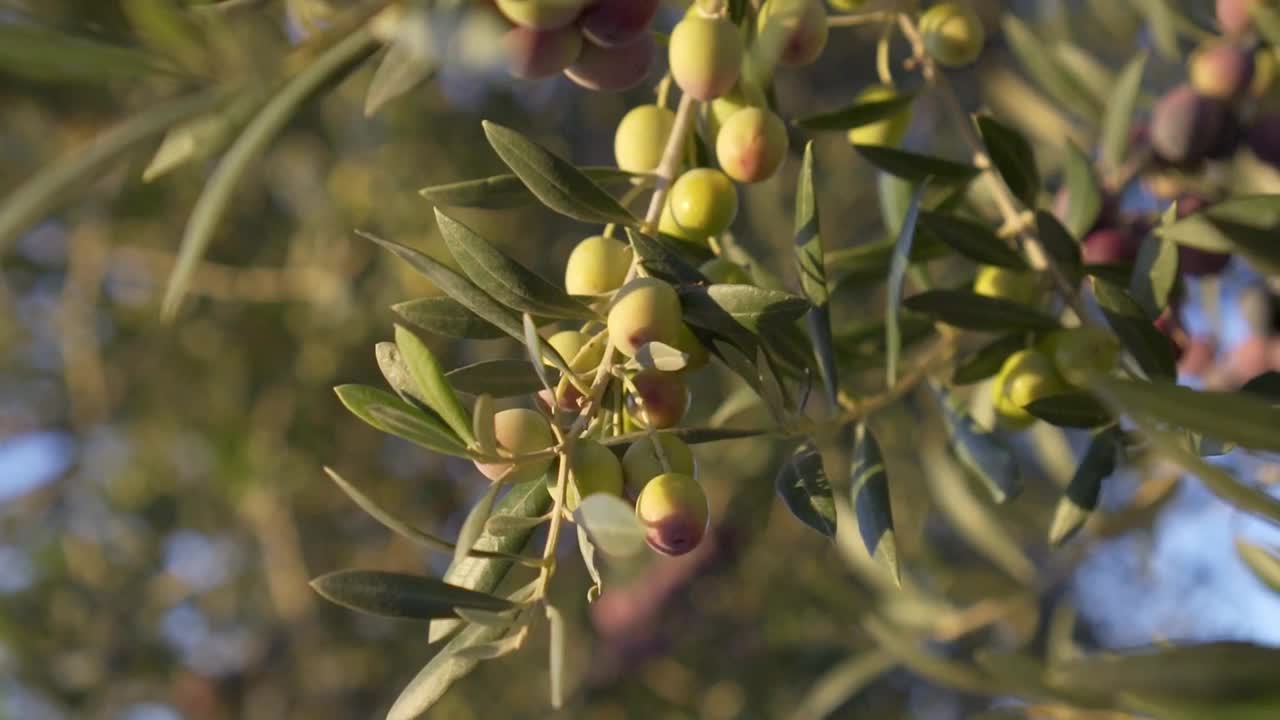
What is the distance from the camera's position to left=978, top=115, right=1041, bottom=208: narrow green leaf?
752 millimetres

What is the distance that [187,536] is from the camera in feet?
7.68

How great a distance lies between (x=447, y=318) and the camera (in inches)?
25.1

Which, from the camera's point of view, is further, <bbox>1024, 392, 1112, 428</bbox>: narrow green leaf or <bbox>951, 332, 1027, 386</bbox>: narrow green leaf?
<bbox>951, 332, 1027, 386</bbox>: narrow green leaf

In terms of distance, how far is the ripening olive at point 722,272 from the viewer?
643 millimetres

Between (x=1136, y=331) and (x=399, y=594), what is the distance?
0.42 metres

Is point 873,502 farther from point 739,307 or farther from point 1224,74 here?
point 1224,74

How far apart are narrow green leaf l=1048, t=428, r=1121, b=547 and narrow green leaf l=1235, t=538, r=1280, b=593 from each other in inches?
4.5

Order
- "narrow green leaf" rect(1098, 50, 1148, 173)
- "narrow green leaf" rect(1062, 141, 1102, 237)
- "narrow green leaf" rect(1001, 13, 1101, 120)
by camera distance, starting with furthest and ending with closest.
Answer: "narrow green leaf" rect(1001, 13, 1101, 120) → "narrow green leaf" rect(1098, 50, 1148, 173) → "narrow green leaf" rect(1062, 141, 1102, 237)

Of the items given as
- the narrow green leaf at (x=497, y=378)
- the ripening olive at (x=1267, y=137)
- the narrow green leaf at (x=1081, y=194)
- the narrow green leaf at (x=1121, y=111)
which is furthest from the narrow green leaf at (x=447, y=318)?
the ripening olive at (x=1267, y=137)

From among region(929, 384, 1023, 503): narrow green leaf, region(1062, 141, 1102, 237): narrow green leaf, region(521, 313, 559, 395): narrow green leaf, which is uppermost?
region(521, 313, 559, 395): narrow green leaf

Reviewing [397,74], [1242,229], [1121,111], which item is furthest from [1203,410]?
[1121,111]

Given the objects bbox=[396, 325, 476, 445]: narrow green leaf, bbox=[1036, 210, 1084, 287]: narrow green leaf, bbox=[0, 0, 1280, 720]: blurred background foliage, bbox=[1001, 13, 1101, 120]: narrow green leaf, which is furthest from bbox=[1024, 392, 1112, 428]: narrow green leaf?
bbox=[0, 0, 1280, 720]: blurred background foliage

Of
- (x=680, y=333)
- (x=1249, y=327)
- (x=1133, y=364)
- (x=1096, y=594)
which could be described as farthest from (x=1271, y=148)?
(x=1096, y=594)

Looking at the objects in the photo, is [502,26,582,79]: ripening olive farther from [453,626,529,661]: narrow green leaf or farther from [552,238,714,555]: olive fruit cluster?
[453,626,529,661]: narrow green leaf
